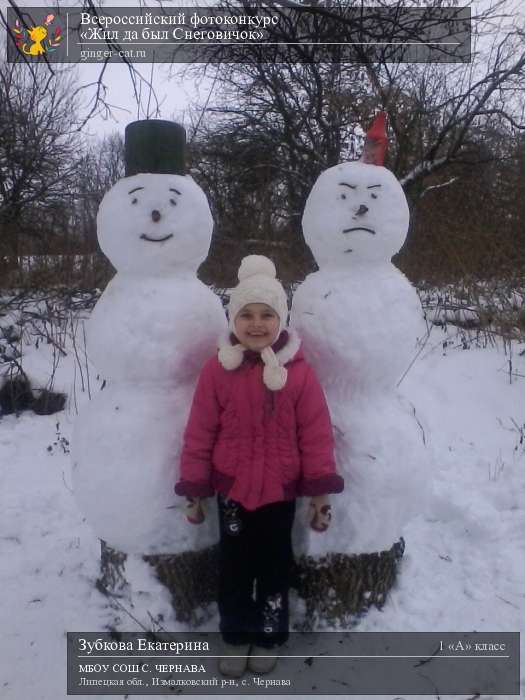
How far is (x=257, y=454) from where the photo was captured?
154 centimetres

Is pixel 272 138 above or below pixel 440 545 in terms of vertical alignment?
above

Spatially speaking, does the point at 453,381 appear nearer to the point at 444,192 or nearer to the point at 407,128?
the point at 407,128

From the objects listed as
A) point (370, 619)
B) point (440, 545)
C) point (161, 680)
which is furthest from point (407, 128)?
A: point (161, 680)

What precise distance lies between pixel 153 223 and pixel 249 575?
1156 mm

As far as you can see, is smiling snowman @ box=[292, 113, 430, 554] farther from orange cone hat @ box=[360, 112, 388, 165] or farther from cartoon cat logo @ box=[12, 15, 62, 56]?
cartoon cat logo @ box=[12, 15, 62, 56]

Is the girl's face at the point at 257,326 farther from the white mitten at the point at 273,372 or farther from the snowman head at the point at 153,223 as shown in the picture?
the snowman head at the point at 153,223

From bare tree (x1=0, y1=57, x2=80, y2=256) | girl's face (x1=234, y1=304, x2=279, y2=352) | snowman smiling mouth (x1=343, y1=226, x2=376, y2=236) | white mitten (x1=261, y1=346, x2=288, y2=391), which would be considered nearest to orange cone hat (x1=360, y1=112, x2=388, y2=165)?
snowman smiling mouth (x1=343, y1=226, x2=376, y2=236)

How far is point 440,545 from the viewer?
224 cm

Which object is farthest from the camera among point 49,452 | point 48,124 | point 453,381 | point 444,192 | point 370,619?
point 444,192

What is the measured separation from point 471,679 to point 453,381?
275 centimetres

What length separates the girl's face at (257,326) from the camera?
1.55 m

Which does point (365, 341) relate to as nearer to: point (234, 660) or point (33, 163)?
point (234, 660)
